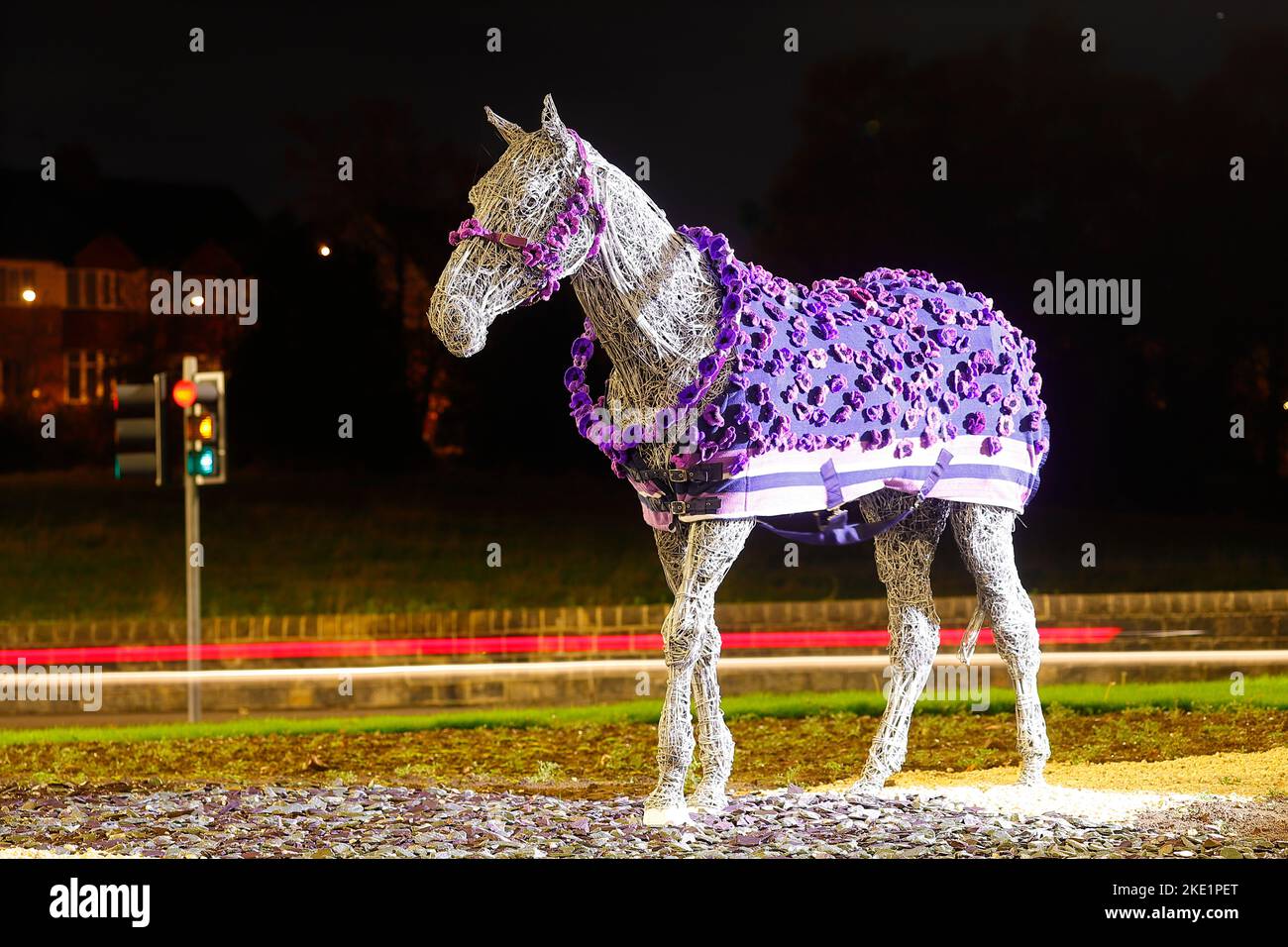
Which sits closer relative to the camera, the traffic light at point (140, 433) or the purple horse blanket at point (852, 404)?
the purple horse blanket at point (852, 404)

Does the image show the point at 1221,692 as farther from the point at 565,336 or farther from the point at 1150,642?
the point at 565,336

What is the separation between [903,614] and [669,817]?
153 cm

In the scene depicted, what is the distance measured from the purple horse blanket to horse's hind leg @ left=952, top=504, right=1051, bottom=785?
12 centimetres

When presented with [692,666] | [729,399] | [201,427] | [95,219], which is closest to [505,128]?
[729,399]

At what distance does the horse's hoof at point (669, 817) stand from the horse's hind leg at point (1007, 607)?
1686 mm

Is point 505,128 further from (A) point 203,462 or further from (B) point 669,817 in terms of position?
(A) point 203,462

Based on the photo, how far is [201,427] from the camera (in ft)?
39.3

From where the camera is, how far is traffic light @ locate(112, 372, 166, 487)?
12.0m

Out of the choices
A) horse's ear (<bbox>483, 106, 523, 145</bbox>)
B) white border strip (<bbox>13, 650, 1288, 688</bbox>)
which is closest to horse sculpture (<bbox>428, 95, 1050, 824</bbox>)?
horse's ear (<bbox>483, 106, 523, 145</bbox>)

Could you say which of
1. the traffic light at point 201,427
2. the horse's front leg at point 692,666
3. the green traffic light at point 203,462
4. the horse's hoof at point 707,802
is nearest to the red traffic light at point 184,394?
the traffic light at point 201,427

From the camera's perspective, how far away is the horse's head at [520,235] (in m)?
5.86

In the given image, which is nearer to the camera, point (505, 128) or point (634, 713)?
point (505, 128)

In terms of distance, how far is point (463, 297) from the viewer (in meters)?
5.85

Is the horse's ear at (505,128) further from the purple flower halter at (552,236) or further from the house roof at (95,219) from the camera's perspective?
the house roof at (95,219)
